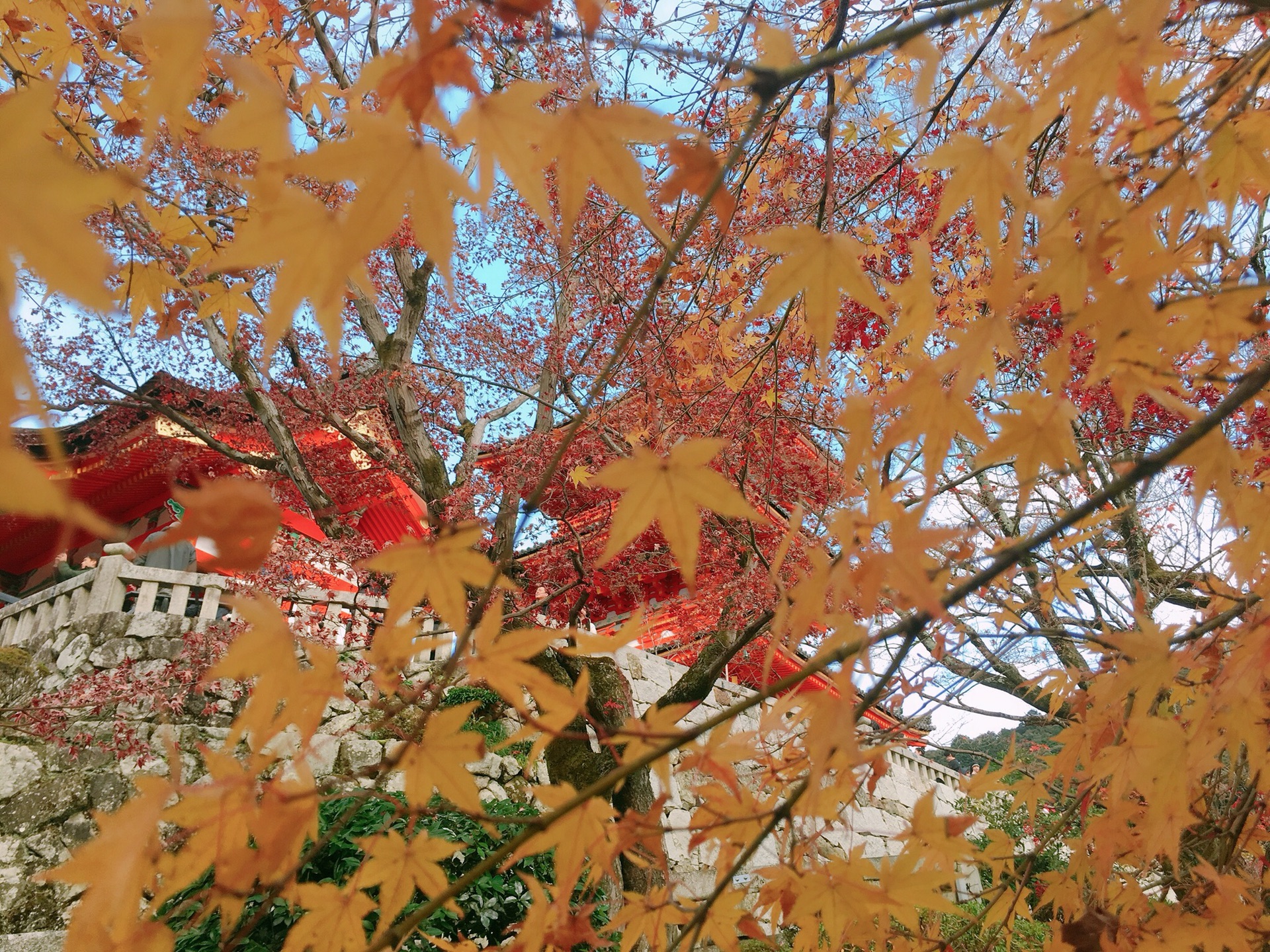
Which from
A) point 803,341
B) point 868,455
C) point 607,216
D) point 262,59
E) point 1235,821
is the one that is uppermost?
point 607,216

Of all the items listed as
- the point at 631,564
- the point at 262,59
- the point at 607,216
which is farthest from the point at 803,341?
the point at 262,59

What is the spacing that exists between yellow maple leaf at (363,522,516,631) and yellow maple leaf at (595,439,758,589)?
9 cm

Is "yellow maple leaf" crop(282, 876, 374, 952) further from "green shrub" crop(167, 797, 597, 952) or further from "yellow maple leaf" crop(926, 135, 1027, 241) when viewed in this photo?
"green shrub" crop(167, 797, 597, 952)

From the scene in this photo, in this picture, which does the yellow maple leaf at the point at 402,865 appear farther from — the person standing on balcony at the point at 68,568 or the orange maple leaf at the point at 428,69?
the person standing on balcony at the point at 68,568

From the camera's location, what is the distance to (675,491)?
0.47 metres

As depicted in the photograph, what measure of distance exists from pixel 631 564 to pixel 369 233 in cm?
386

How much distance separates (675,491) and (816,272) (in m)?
0.19

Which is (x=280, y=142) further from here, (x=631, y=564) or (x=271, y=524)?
(x=631, y=564)

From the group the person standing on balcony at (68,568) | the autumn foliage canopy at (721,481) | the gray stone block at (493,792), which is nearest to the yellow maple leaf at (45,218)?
the autumn foliage canopy at (721,481)

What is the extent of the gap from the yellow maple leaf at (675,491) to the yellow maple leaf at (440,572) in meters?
0.09

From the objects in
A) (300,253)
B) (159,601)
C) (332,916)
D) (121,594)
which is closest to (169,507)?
(159,601)

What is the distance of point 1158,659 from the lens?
0.58 meters

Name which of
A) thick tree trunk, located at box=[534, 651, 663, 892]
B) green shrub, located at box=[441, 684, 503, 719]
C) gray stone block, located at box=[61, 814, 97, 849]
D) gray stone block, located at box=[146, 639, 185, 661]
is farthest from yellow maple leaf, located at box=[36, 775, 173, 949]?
gray stone block, located at box=[146, 639, 185, 661]

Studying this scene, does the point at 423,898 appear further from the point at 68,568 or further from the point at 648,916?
the point at 68,568
